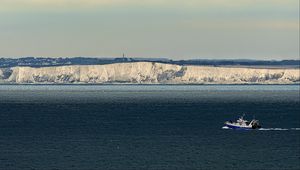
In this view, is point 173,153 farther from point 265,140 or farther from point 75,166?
point 265,140

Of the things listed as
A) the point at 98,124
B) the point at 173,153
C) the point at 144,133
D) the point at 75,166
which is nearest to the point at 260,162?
the point at 173,153

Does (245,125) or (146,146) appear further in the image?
(245,125)

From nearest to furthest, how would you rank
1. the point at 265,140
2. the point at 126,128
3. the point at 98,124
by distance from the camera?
the point at 265,140, the point at 126,128, the point at 98,124

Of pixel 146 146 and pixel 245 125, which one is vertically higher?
pixel 146 146

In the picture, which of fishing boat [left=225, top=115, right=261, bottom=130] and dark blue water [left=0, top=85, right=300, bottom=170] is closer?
dark blue water [left=0, top=85, right=300, bottom=170]

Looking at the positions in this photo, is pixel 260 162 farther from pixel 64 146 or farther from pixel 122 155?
pixel 64 146

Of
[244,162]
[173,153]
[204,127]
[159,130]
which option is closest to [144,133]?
[159,130]

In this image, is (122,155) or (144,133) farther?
(144,133)

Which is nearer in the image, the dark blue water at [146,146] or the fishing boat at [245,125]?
the dark blue water at [146,146]

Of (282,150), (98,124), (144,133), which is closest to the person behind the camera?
(282,150)
